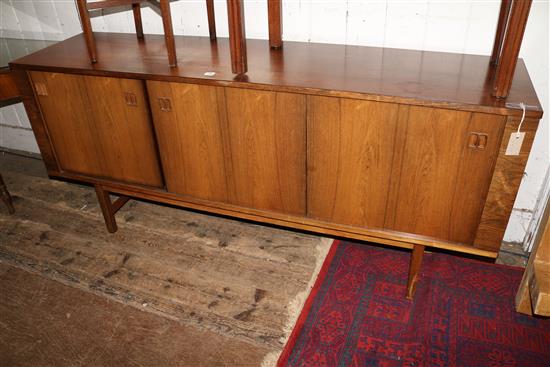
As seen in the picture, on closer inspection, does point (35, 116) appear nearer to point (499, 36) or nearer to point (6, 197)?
point (6, 197)

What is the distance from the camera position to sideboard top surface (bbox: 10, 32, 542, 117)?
5.19 feet

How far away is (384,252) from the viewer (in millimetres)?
2408

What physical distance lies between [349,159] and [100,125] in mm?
1209

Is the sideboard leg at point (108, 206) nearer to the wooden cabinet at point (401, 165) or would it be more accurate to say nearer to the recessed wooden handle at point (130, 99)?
the recessed wooden handle at point (130, 99)

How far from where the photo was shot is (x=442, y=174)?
5.43 feet

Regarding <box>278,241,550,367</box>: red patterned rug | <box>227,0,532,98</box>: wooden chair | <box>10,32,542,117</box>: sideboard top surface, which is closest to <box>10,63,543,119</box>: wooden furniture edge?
<box>10,32,542,117</box>: sideboard top surface

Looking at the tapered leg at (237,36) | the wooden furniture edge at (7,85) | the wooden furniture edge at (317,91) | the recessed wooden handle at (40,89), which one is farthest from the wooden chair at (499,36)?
the wooden furniture edge at (7,85)

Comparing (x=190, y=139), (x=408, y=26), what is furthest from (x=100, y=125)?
(x=408, y=26)

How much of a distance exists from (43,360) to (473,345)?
1.80 metres

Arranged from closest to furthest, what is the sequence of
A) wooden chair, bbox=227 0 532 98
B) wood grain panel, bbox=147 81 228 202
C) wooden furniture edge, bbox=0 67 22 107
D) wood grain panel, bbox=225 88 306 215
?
1. wooden chair, bbox=227 0 532 98
2. wood grain panel, bbox=225 88 306 215
3. wood grain panel, bbox=147 81 228 202
4. wooden furniture edge, bbox=0 67 22 107

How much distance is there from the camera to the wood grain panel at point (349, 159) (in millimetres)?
1654

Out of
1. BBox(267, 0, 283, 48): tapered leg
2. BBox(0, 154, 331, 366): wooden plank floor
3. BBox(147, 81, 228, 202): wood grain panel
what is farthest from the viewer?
BBox(267, 0, 283, 48): tapered leg

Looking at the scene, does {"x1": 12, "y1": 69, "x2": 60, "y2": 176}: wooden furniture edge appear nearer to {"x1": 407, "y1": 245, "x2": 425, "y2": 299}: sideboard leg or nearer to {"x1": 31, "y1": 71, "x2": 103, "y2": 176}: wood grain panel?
{"x1": 31, "y1": 71, "x2": 103, "y2": 176}: wood grain panel

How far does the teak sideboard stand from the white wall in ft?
0.26
